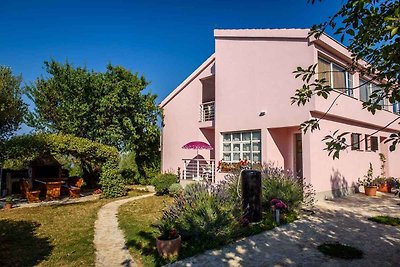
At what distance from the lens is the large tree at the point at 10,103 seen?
18.5m

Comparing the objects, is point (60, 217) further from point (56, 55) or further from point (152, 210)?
point (56, 55)

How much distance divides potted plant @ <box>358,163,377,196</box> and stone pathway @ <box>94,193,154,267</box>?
12.7 meters

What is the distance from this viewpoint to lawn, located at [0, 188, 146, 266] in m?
6.31

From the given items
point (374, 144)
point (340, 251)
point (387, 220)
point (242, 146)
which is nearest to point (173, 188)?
point (242, 146)

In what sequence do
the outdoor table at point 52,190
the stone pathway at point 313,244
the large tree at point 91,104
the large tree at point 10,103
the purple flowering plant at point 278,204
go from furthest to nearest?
1. the large tree at point 91,104
2. the large tree at point 10,103
3. the outdoor table at point 52,190
4. the purple flowering plant at point 278,204
5. the stone pathway at point 313,244

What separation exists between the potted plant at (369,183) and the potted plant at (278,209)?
7.72 m

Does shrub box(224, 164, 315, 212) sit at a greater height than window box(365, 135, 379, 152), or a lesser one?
lesser

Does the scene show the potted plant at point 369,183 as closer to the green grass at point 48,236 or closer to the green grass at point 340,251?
the green grass at point 340,251

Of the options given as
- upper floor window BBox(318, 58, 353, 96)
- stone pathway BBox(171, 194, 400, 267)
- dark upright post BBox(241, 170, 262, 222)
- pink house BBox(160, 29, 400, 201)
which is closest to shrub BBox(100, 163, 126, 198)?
pink house BBox(160, 29, 400, 201)

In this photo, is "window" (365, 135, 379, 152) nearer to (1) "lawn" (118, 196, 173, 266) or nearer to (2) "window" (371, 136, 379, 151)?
(2) "window" (371, 136, 379, 151)

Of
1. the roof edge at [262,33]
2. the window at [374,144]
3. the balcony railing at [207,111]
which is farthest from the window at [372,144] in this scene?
the balcony railing at [207,111]

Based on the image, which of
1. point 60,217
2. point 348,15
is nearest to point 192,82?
point 60,217

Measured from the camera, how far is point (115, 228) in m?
8.93

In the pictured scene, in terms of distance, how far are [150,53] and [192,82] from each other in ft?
13.6
